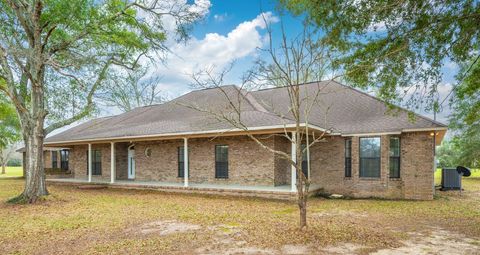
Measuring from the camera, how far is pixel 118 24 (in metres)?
14.1

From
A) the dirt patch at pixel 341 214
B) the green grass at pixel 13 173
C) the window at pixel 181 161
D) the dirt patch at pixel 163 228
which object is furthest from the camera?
the green grass at pixel 13 173

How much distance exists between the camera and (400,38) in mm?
7812

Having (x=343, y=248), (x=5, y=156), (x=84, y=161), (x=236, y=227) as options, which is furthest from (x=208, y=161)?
(x=5, y=156)

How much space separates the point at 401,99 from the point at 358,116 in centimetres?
465

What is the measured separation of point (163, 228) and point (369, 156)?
8821 millimetres

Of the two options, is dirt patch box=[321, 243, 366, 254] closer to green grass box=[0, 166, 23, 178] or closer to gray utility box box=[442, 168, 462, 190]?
gray utility box box=[442, 168, 462, 190]

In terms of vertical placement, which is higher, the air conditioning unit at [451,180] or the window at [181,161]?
the window at [181,161]

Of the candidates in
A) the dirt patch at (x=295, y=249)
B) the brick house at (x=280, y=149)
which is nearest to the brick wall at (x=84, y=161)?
the brick house at (x=280, y=149)

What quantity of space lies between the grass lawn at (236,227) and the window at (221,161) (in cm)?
283

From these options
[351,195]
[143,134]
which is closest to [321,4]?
[351,195]

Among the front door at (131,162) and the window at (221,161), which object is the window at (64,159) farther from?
the window at (221,161)

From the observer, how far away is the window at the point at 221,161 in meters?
14.5

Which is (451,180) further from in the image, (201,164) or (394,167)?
(201,164)

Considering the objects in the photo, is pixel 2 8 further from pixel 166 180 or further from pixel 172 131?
pixel 166 180
